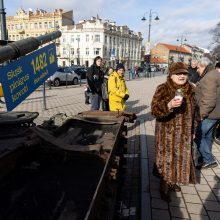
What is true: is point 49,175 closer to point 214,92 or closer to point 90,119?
point 90,119

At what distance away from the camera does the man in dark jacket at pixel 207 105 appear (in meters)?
4.79

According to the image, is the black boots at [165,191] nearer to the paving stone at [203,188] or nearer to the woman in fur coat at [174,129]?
the woman in fur coat at [174,129]

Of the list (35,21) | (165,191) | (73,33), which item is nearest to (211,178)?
(165,191)

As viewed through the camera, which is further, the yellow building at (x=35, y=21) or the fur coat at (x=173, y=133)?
the yellow building at (x=35, y=21)

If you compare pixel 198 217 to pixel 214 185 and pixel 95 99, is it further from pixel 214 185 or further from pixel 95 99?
pixel 95 99

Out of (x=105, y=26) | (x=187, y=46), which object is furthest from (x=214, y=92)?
(x=187, y=46)

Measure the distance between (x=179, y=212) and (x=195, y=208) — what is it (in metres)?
0.26

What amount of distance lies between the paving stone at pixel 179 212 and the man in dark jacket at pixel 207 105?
5.37ft

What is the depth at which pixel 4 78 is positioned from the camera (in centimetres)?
458

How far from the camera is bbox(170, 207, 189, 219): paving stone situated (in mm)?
3771

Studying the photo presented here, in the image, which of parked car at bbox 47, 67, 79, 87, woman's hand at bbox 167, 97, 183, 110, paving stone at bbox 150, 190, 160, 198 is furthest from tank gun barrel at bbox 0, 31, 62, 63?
parked car at bbox 47, 67, 79, 87

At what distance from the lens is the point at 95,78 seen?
788cm

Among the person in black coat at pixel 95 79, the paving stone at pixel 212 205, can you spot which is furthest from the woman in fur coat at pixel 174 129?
the person in black coat at pixel 95 79

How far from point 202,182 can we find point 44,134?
267 cm
